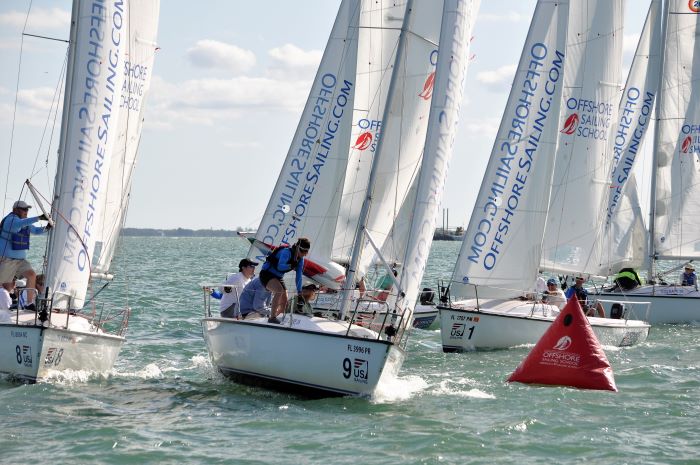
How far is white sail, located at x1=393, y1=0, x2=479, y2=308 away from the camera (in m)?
15.1

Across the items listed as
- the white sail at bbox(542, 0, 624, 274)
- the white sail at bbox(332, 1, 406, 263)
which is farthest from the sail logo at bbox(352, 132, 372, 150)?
the white sail at bbox(542, 0, 624, 274)

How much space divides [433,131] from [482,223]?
5840 mm

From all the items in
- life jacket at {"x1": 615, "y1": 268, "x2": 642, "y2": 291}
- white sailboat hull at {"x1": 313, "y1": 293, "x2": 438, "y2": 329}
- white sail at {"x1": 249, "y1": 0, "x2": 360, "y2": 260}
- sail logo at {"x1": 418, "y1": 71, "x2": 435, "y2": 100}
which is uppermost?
sail logo at {"x1": 418, "y1": 71, "x2": 435, "y2": 100}

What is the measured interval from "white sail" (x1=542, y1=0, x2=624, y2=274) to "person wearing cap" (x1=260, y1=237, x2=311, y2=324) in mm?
10528

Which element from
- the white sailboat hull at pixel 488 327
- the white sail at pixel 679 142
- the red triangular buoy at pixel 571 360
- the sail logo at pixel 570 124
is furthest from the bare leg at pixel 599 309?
the red triangular buoy at pixel 571 360

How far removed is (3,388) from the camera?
565 inches

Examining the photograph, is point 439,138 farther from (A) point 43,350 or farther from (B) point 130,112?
(B) point 130,112

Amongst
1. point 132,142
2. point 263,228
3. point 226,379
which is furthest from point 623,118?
point 226,379

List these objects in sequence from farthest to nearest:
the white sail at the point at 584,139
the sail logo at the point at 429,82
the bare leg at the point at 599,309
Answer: the white sail at the point at 584,139 < the bare leg at the point at 599,309 < the sail logo at the point at 429,82

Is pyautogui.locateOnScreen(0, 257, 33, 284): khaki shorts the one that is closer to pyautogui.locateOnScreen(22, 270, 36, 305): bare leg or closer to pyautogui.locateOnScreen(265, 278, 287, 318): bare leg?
pyautogui.locateOnScreen(22, 270, 36, 305): bare leg

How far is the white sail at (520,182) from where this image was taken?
20.8 metres

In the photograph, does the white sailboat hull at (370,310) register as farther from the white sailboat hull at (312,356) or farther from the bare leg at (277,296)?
the bare leg at (277,296)

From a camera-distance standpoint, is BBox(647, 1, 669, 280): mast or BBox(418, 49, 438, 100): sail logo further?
BBox(647, 1, 669, 280): mast

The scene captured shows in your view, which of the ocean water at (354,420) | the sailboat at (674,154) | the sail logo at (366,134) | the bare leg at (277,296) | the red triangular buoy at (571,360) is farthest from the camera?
the sailboat at (674,154)
